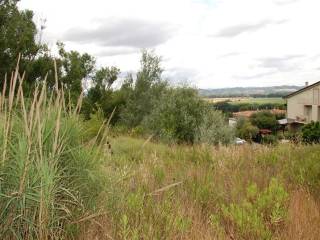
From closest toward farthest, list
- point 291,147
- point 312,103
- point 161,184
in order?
point 161,184, point 291,147, point 312,103

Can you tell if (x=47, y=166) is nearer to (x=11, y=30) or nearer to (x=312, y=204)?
(x=312, y=204)

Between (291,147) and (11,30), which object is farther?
(11,30)

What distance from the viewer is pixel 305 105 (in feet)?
215

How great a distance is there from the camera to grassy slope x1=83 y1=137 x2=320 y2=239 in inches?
120

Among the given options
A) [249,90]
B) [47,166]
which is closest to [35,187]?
[47,166]

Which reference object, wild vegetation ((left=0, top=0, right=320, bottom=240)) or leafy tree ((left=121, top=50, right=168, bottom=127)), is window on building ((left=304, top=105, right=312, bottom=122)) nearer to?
leafy tree ((left=121, top=50, right=168, bottom=127))

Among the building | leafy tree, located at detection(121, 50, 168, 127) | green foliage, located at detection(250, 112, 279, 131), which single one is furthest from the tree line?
the building

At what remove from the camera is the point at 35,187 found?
2.90 meters

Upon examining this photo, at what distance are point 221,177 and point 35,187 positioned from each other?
106 inches

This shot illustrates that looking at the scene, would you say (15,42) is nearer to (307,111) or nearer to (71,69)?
(71,69)

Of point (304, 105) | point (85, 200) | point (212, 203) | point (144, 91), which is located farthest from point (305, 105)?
point (85, 200)

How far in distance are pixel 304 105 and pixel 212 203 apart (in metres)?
65.4

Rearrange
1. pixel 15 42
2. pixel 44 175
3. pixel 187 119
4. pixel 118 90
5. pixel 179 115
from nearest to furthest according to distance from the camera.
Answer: pixel 44 175 < pixel 15 42 < pixel 187 119 < pixel 179 115 < pixel 118 90

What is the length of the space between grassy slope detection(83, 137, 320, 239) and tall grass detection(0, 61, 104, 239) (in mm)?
214
